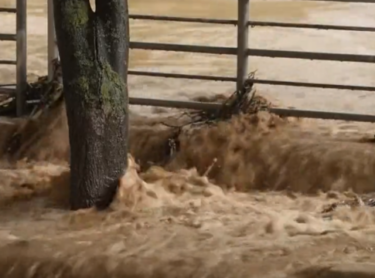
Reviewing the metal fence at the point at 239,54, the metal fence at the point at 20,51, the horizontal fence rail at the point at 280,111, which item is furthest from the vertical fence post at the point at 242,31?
the metal fence at the point at 20,51

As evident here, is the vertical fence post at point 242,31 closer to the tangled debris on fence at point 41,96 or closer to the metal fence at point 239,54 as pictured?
the metal fence at point 239,54

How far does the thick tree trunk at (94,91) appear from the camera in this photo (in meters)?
5.61

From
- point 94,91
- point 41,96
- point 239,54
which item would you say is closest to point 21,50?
point 41,96

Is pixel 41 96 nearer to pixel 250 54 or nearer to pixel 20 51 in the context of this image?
pixel 20 51

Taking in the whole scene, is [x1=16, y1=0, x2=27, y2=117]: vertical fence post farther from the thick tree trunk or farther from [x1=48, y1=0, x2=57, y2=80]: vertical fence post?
the thick tree trunk

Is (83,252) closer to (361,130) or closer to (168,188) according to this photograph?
(168,188)

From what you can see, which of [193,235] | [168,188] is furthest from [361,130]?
[193,235]

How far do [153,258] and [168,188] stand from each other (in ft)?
3.84

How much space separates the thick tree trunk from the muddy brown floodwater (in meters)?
0.14

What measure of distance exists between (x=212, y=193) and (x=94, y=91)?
36.8 inches

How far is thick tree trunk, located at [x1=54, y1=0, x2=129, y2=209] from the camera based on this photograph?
561 centimetres

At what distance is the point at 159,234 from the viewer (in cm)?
527

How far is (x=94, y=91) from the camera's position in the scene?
18.5 feet

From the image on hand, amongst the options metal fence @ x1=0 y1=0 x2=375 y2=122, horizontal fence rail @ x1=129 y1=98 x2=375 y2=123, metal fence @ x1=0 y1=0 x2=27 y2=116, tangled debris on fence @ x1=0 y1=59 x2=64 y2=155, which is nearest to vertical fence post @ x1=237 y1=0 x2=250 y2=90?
metal fence @ x1=0 y1=0 x2=375 y2=122
